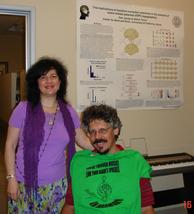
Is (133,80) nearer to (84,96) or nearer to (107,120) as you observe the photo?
(84,96)

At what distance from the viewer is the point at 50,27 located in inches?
97.3

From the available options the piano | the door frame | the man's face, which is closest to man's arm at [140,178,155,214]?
the man's face

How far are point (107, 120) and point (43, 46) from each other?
112 cm

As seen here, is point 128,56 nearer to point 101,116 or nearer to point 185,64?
point 185,64

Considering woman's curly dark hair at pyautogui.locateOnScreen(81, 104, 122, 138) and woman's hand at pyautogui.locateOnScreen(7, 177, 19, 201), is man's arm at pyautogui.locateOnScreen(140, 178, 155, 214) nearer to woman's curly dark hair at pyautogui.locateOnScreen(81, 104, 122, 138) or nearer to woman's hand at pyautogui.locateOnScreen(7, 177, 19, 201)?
woman's curly dark hair at pyautogui.locateOnScreen(81, 104, 122, 138)

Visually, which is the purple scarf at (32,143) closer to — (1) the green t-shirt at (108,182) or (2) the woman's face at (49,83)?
(2) the woman's face at (49,83)

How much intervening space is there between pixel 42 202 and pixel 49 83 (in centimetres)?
73

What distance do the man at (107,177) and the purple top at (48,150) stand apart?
12.2 inches

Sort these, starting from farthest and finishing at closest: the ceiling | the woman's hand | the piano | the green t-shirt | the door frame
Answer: the ceiling
the piano
the door frame
the woman's hand
the green t-shirt

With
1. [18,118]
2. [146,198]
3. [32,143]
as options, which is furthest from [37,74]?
[146,198]

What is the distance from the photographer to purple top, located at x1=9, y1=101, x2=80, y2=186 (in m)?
1.90

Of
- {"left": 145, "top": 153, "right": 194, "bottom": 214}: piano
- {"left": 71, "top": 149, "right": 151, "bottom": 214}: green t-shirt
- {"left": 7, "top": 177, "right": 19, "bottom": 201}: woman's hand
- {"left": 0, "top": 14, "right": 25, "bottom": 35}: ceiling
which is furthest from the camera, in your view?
{"left": 0, "top": 14, "right": 25, "bottom": 35}: ceiling

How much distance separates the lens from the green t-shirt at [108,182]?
5.02 ft

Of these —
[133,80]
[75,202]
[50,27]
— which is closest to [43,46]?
[50,27]
